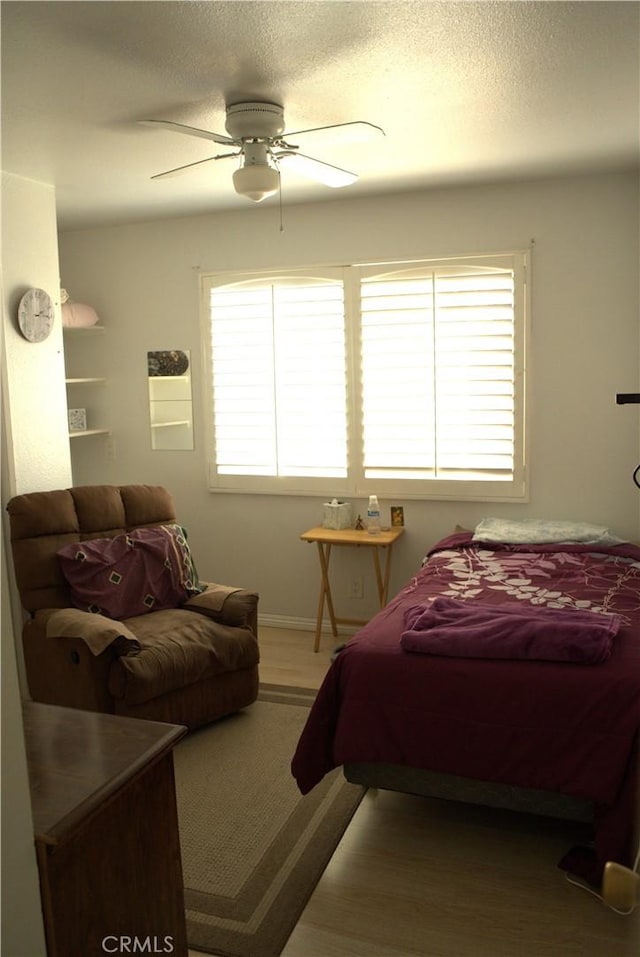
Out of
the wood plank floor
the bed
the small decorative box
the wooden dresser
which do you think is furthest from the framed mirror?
the wooden dresser

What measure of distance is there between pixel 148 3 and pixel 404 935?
8.69 feet

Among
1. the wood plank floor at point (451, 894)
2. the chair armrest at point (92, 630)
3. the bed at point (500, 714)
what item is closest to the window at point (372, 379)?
the bed at point (500, 714)

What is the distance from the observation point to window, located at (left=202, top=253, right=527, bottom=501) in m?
4.27

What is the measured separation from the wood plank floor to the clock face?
2.74m

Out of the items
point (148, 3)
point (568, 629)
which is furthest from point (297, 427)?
point (148, 3)

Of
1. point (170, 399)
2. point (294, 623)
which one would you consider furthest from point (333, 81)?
point (294, 623)

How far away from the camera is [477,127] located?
10.3 feet

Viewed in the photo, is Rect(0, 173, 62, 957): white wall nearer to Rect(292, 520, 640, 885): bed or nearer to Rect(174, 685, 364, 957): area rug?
Rect(174, 685, 364, 957): area rug

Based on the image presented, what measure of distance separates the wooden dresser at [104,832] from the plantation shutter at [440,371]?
9.96ft

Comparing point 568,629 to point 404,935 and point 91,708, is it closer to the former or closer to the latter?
point 404,935

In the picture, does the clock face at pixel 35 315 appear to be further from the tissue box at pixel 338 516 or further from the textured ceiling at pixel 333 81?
the tissue box at pixel 338 516

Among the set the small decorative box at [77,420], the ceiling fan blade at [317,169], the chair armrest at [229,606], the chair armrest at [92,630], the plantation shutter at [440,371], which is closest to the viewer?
the ceiling fan blade at [317,169]

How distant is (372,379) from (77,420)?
6.39 ft

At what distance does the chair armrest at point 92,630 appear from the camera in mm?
3066
